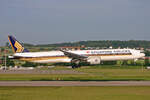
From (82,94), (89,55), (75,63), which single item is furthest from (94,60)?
(82,94)

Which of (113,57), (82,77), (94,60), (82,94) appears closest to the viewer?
(82,94)

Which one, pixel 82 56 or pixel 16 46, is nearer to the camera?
pixel 82 56

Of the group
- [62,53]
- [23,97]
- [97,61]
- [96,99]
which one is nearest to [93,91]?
[96,99]

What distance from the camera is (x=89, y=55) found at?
2862 inches

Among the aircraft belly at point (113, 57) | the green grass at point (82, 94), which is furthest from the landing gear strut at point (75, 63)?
the green grass at point (82, 94)

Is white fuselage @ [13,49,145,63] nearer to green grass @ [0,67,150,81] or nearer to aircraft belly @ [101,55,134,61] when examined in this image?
aircraft belly @ [101,55,134,61]

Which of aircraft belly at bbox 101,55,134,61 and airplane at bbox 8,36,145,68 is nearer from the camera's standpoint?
airplane at bbox 8,36,145,68

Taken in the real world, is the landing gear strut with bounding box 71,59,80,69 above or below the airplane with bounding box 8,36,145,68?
below

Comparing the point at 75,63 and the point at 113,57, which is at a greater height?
the point at 113,57

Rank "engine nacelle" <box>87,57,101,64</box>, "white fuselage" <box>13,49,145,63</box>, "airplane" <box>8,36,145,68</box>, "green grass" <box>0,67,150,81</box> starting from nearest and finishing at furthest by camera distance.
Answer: "green grass" <box>0,67,150,81</box> → "engine nacelle" <box>87,57,101,64</box> → "airplane" <box>8,36,145,68</box> → "white fuselage" <box>13,49,145,63</box>

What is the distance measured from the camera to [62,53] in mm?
74938

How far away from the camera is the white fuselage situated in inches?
2857

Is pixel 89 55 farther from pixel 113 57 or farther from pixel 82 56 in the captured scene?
pixel 113 57

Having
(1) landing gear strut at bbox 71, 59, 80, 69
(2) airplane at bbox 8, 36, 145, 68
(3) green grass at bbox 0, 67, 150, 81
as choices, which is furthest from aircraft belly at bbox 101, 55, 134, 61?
(3) green grass at bbox 0, 67, 150, 81
